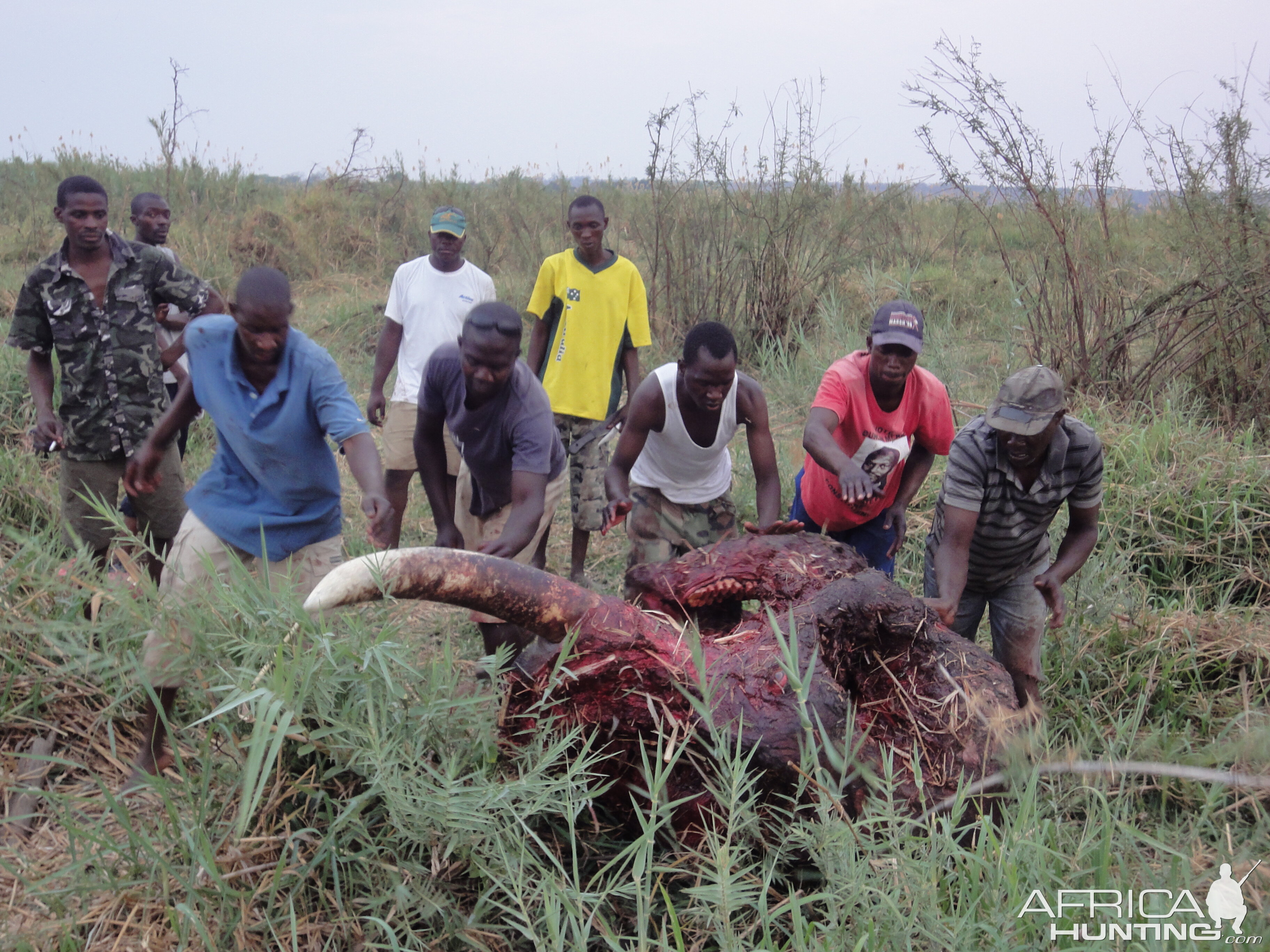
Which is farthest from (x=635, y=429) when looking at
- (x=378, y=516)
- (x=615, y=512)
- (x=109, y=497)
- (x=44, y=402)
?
(x=44, y=402)

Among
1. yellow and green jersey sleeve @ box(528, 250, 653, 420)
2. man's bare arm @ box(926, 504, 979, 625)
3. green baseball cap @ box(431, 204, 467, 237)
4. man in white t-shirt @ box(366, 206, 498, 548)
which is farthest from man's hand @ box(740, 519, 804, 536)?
green baseball cap @ box(431, 204, 467, 237)

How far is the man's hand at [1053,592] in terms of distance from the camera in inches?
123

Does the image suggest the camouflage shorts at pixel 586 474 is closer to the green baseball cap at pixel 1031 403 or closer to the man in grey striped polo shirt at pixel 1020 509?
the man in grey striped polo shirt at pixel 1020 509

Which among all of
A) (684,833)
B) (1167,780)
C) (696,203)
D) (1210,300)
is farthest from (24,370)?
(1210,300)

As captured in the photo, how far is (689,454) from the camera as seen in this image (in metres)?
3.70

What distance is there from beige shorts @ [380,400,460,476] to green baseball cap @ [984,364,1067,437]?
271 centimetres

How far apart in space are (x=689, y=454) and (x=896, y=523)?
0.92m

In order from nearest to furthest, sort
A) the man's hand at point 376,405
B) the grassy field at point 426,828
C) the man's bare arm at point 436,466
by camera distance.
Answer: the grassy field at point 426,828 → the man's bare arm at point 436,466 → the man's hand at point 376,405

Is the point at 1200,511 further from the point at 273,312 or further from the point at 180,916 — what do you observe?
the point at 180,916

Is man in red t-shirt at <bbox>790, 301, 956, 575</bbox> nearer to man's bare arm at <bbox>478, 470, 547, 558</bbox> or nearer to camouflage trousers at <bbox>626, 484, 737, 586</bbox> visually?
camouflage trousers at <bbox>626, 484, 737, 586</bbox>

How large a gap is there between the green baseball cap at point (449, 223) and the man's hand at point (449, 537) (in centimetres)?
210

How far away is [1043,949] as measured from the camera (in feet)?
5.22

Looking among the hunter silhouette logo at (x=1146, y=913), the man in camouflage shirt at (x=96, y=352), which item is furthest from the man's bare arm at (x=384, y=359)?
the hunter silhouette logo at (x=1146, y=913)

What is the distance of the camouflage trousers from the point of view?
384 cm
